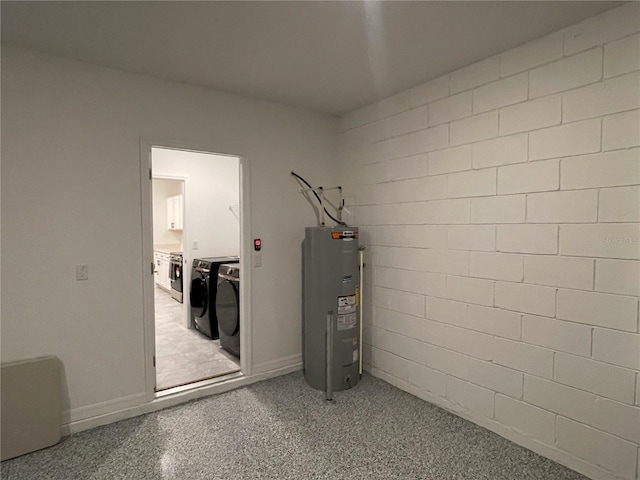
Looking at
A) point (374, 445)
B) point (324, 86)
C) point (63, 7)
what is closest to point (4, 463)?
point (374, 445)

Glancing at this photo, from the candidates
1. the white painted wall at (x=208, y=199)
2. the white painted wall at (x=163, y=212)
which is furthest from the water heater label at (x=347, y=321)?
the white painted wall at (x=163, y=212)

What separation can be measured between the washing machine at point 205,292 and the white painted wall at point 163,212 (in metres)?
3.44

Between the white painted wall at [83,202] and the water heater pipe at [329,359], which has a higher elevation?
the white painted wall at [83,202]

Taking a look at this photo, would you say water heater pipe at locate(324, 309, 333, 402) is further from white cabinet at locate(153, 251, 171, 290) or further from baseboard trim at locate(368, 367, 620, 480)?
white cabinet at locate(153, 251, 171, 290)

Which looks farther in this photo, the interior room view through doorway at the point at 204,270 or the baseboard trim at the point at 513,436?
the interior room view through doorway at the point at 204,270

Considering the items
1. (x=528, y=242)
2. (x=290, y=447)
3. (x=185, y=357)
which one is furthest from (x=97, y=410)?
(x=528, y=242)

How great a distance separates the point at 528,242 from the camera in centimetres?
224

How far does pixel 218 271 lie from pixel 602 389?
3.58 m

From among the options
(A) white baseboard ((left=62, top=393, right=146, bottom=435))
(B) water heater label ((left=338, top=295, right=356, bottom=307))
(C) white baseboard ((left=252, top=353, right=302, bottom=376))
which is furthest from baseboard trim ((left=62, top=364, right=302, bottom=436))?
(B) water heater label ((left=338, top=295, right=356, bottom=307))

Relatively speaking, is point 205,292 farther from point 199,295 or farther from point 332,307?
point 332,307

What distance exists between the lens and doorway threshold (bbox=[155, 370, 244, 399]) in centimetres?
285

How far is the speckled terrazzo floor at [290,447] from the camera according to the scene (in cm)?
203

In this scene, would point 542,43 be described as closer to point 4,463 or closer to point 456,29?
point 456,29

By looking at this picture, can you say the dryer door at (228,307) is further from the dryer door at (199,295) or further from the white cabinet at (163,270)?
the white cabinet at (163,270)
